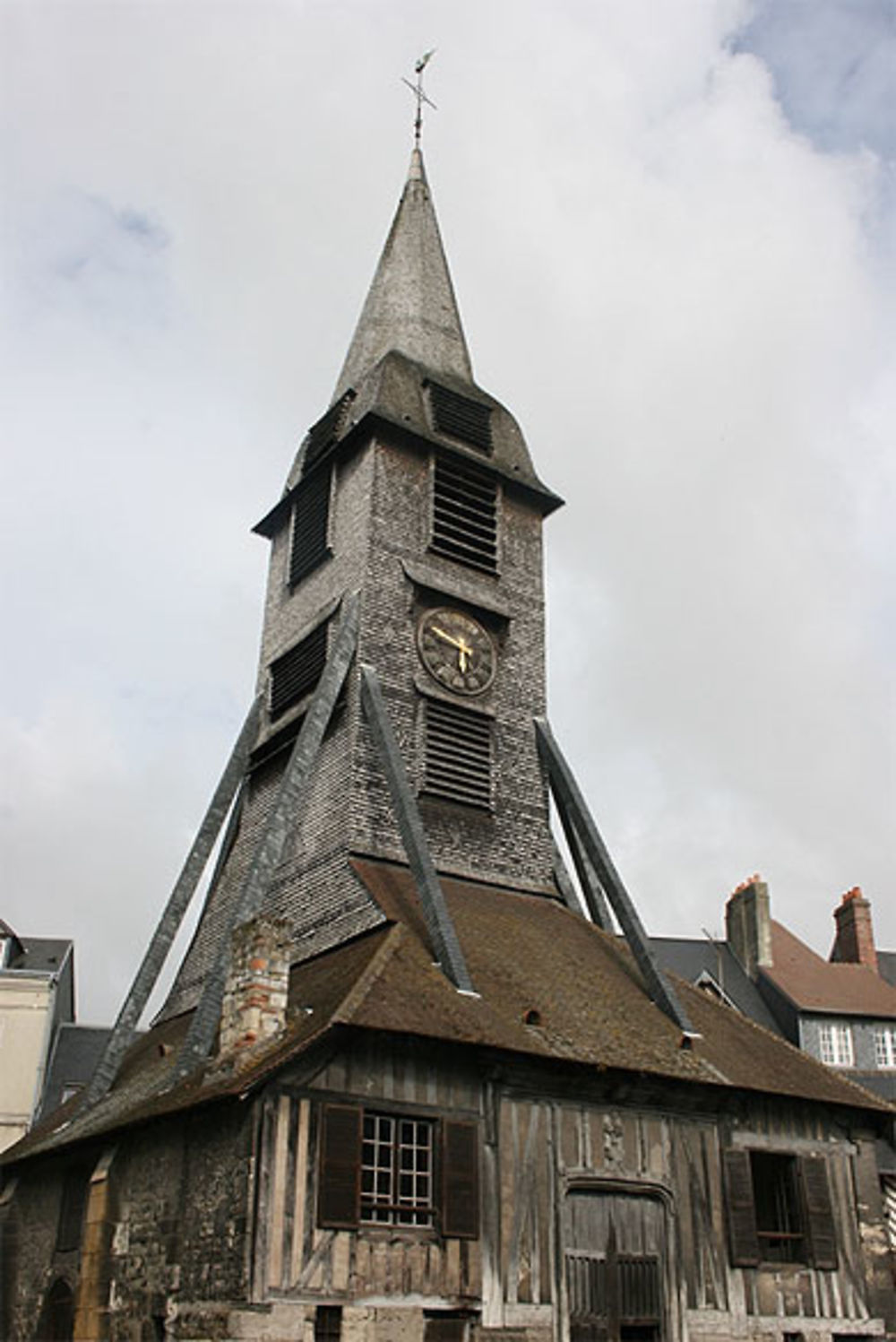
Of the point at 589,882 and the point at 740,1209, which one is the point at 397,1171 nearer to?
the point at 740,1209

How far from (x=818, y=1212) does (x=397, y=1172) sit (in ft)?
18.2

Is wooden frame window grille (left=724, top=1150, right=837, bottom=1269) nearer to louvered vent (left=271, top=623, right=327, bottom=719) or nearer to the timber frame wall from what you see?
the timber frame wall

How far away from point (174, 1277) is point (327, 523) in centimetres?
1204

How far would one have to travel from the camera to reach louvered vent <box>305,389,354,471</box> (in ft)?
70.8

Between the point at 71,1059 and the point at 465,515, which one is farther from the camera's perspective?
the point at 71,1059

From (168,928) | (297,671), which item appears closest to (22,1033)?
(168,928)

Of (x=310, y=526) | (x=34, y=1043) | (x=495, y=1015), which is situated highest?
(x=310, y=526)

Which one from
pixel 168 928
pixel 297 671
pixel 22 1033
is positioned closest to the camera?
pixel 168 928

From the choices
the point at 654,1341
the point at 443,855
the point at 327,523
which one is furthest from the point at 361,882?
the point at 327,523

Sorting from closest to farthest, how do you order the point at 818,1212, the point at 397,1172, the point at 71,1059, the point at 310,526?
1. the point at 397,1172
2. the point at 818,1212
3. the point at 310,526
4. the point at 71,1059

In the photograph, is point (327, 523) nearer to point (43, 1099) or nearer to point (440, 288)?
point (440, 288)

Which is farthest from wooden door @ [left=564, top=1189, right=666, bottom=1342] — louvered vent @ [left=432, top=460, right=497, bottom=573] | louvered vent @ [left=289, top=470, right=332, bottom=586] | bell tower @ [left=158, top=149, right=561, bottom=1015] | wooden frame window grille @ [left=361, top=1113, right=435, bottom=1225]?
louvered vent @ [left=289, top=470, right=332, bottom=586]

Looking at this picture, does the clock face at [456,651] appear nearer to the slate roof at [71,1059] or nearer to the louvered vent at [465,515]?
the louvered vent at [465,515]

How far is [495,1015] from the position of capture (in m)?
13.7
